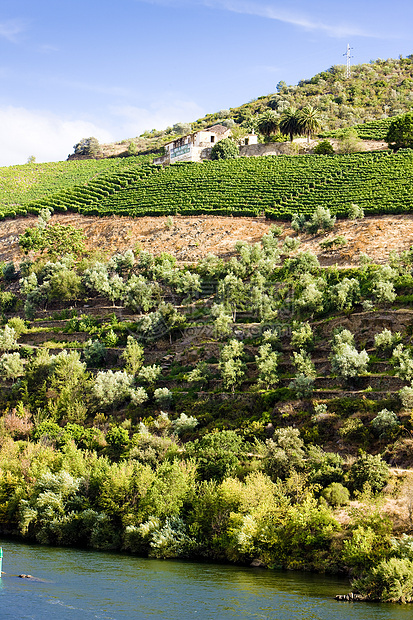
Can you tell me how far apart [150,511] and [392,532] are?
13.2 meters

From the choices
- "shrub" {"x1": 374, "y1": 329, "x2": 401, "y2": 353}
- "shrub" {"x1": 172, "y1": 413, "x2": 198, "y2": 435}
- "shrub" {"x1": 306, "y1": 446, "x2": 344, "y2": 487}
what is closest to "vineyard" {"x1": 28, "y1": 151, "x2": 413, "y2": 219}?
"shrub" {"x1": 374, "y1": 329, "x2": 401, "y2": 353}

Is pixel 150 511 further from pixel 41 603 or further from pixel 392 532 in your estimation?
pixel 392 532

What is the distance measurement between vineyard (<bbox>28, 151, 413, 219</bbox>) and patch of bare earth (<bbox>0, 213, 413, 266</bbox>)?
5.00ft

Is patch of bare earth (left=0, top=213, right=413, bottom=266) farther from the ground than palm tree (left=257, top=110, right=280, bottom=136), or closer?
closer

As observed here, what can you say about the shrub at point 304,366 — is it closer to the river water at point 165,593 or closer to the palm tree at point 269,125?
the river water at point 165,593

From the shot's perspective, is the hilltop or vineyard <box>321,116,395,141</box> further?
the hilltop

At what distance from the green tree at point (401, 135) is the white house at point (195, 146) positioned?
21.5 m

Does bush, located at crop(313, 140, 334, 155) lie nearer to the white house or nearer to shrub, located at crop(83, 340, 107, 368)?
the white house

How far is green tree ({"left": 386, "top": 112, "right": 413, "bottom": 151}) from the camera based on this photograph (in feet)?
297

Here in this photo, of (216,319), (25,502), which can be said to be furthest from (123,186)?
(25,502)

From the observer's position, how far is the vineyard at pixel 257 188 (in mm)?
78375

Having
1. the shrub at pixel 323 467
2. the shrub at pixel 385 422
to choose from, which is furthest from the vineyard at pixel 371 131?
the shrub at pixel 323 467

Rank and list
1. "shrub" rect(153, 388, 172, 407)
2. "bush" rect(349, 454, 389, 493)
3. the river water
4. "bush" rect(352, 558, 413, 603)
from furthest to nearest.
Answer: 1. "shrub" rect(153, 388, 172, 407)
2. "bush" rect(349, 454, 389, 493)
3. "bush" rect(352, 558, 413, 603)
4. the river water

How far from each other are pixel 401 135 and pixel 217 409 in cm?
5186
